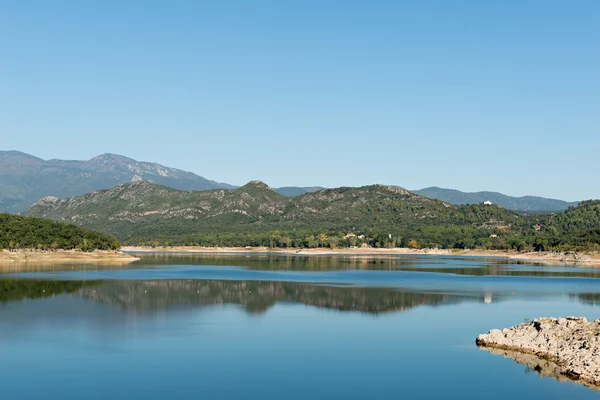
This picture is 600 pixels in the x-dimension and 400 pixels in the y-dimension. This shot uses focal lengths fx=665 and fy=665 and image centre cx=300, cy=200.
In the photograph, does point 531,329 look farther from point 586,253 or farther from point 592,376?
point 586,253

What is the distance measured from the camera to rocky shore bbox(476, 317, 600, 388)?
123 feet

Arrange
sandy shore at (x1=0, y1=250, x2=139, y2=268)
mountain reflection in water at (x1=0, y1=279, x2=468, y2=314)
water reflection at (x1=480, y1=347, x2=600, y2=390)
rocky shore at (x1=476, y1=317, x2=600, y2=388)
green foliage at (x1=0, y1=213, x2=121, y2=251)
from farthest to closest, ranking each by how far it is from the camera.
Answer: green foliage at (x1=0, y1=213, x2=121, y2=251) < sandy shore at (x1=0, y1=250, x2=139, y2=268) < mountain reflection in water at (x1=0, y1=279, x2=468, y2=314) < rocky shore at (x1=476, y1=317, x2=600, y2=388) < water reflection at (x1=480, y1=347, x2=600, y2=390)

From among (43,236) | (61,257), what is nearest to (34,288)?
(61,257)

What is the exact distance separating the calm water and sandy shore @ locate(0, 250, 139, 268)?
48747mm

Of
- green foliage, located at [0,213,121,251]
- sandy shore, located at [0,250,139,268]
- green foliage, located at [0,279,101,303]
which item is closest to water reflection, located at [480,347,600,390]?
green foliage, located at [0,279,101,303]

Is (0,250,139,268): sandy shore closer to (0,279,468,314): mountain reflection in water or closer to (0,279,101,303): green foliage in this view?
(0,279,101,303): green foliage

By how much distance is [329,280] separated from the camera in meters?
106

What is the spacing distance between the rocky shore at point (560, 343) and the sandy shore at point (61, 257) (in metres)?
109

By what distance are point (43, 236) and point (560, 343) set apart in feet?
434

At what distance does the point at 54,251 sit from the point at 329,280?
75984 mm

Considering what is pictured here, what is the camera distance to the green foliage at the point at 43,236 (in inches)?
5674

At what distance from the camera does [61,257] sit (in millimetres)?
150625

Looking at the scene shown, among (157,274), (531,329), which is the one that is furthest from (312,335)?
(157,274)

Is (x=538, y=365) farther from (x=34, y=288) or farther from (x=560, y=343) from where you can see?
(x=34, y=288)
